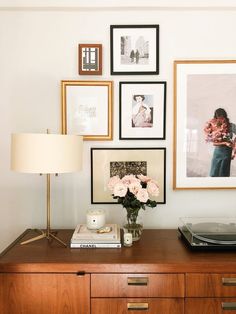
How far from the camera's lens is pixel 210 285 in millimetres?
1345

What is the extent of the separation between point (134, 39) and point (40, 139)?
0.95 metres

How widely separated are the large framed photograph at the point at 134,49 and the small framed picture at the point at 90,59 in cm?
9

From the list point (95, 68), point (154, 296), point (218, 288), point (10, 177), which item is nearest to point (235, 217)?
point (218, 288)

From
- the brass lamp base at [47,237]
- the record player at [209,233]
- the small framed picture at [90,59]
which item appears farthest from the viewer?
the small framed picture at [90,59]

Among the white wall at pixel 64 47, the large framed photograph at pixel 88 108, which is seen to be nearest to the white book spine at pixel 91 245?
the white wall at pixel 64 47

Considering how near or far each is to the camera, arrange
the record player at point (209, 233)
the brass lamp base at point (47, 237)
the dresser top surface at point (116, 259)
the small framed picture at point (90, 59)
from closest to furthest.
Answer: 1. the dresser top surface at point (116, 259)
2. the record player at point (209, 233)
3. the brass lamp base at point (47, 237)
4. the small framed picture at point (90, 59)

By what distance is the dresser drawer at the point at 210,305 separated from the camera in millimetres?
1353

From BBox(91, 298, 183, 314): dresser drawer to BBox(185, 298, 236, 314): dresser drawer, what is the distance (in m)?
0.04

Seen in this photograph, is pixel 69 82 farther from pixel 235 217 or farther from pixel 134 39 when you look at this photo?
pixel 235 217

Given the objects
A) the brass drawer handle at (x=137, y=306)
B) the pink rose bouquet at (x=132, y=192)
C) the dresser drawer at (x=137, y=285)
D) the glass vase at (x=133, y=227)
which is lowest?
the brass drawer handle at (x=137, y=306)

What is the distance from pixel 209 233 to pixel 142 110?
86cm

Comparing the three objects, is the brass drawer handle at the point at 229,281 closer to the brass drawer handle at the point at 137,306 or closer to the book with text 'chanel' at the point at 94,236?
the brass drawer handle at the point at 137,306

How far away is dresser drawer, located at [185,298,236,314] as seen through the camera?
1.35 metres

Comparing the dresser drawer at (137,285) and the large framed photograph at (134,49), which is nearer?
the dresser drawer at (137,285)
